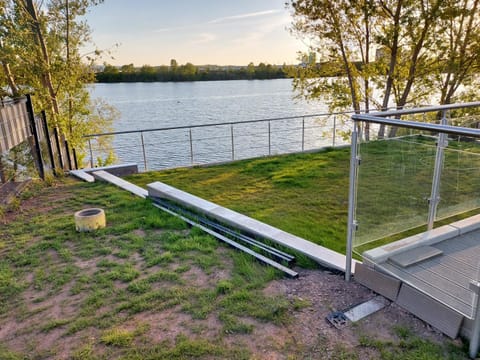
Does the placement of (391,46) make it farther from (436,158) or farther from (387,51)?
(436,158)

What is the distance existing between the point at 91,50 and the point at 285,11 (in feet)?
17.1

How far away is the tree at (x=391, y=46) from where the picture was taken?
799 cm

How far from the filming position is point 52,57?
822 centimetres

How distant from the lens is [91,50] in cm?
898

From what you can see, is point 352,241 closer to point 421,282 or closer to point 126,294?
point 421,282

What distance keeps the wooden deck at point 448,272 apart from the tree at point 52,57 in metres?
7.79

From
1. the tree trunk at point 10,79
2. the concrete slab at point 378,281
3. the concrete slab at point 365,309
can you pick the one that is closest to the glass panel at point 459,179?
the concrete slab at point 378,281

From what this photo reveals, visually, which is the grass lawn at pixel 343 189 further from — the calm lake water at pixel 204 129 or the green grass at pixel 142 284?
the calm lake water at pixel 204 129

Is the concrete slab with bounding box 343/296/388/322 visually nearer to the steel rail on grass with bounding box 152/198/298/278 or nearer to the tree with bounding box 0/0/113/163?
the steel rail on grass with bounding box 152/198/298/278

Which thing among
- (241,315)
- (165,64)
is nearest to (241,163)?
(241,315)

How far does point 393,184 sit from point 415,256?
0.54 metres

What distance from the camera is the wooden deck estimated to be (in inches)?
73.5

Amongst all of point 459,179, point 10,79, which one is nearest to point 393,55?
point 459,179

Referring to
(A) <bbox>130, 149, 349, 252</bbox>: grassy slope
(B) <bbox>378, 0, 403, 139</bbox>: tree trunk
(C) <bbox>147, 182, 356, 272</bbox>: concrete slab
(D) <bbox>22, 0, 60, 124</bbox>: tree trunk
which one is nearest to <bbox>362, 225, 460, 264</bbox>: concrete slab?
(C) <bbox>147, 182, 356, 272</bbox>: concrete slab
